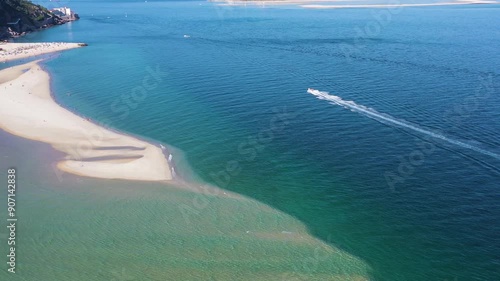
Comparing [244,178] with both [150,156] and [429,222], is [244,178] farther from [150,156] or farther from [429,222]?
[429,222]

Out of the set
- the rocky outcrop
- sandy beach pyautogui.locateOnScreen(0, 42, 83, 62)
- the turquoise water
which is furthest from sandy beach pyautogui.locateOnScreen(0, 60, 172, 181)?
the rocky outcrop

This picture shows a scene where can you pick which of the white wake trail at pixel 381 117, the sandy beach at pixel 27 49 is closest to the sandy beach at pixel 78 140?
the white wake trail at pixel 381 117

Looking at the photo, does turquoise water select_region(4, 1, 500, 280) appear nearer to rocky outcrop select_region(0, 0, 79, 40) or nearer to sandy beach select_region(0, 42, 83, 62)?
sandy beach select_region(0, 42, 83, 62)

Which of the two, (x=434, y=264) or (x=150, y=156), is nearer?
(x=434, y=264)

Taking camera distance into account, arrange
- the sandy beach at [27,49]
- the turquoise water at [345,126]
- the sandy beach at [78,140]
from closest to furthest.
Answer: the turquoise water at [345,126]
the sandy beach at [78,140]
the sandy beach at [27,49]

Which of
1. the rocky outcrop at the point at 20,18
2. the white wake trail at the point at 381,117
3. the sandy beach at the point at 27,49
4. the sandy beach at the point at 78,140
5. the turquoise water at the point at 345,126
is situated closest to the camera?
the turquoise water at the point at 345,126

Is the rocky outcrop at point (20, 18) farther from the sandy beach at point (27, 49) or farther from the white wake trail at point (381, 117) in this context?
the white wake trail at point (381, 117)

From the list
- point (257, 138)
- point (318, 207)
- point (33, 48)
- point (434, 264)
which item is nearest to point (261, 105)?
point (257, 138)
